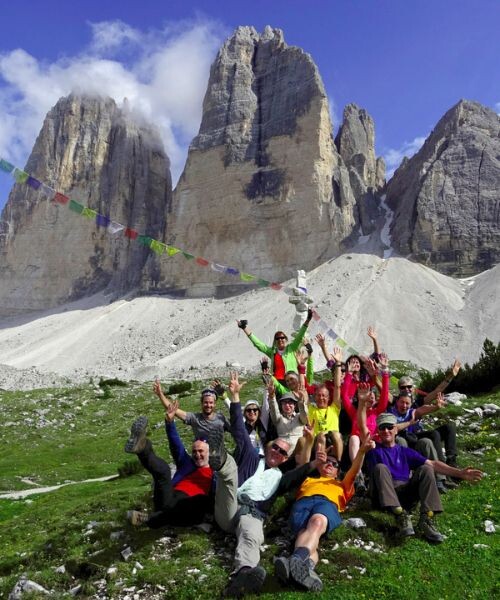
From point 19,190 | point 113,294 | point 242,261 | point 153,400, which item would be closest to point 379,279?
point 242,261

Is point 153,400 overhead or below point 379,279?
below

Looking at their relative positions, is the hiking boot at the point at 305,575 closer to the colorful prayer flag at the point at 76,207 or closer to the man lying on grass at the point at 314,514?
the man lying on grass at the point at 314,514

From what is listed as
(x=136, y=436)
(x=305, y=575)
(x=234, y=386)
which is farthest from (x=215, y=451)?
(x=234, y=386)

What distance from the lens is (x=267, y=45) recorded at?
97.5 metres

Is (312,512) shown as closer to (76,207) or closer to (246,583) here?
(246,583)

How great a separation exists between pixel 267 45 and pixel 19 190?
2289 inches

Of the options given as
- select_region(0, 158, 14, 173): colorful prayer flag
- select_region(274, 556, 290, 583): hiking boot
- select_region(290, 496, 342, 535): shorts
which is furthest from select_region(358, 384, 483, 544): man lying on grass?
select_region(0, 158, 14, 173): colorful prayer flag

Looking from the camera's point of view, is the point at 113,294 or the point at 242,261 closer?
the point at 242,261

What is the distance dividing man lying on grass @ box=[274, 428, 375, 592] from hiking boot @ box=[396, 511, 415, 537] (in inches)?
29.8

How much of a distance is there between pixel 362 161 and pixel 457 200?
24440 millimetres

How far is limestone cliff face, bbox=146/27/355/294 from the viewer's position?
262 feet

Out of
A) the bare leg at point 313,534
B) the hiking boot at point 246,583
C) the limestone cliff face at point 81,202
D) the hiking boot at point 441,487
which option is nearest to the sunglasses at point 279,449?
the bare leg at point 313,534

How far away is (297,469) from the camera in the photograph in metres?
7.82

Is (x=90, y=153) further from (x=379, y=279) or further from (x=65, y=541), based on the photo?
(x=65, y=541)
